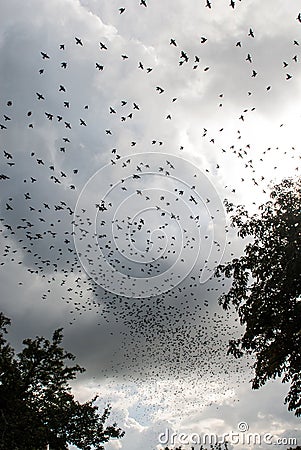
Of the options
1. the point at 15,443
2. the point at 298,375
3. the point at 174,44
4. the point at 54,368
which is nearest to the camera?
the point at 174,44

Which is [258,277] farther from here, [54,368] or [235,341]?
[54,368]

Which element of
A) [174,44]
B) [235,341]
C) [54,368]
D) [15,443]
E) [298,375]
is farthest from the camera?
[54,368]

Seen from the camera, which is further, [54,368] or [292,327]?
[54,368]

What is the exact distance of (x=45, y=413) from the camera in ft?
90.7

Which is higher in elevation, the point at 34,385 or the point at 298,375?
the point at 34,385

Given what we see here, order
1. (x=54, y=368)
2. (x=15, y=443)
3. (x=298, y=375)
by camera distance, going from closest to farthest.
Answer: (x=298, y=375) < (x=15, y=443) < (x=54, y=368)

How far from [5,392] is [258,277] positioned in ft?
60.9

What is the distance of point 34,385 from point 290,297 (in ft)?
63.4

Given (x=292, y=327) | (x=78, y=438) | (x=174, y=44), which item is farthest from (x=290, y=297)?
(x=78, y=438)

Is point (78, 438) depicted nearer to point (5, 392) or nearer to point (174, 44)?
point (5, 392)

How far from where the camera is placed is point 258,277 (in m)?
20.1

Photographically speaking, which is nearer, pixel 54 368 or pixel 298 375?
pixel 298 375

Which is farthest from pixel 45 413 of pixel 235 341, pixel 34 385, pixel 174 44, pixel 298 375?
pixel 174 44

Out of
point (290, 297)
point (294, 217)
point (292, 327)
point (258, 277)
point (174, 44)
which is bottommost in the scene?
point (292, 327)
